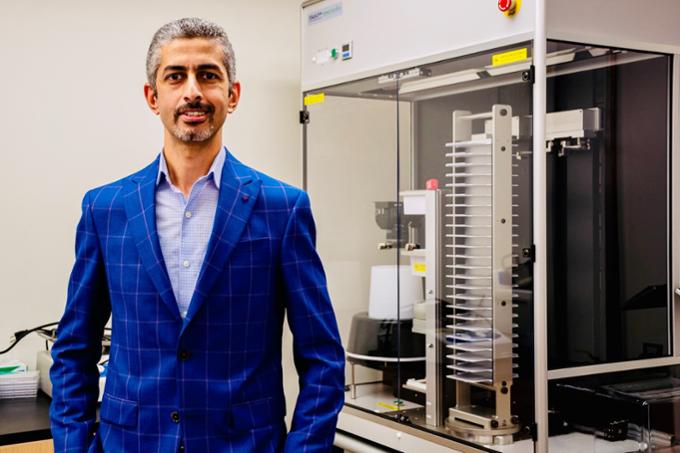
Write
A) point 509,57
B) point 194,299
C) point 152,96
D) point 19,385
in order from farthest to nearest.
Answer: point 19,385, point 509,57, point 152,96, point 194,299

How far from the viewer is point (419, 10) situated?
9.21ft

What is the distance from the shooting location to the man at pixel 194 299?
148cm

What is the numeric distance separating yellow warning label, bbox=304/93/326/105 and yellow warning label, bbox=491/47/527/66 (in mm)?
944

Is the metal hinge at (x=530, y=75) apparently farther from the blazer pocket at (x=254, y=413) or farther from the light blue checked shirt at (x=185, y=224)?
the blazer pocket at (x=254, y=413)

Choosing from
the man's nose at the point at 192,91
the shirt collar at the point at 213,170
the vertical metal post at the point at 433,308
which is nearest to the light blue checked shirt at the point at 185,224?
the shirt collar at the point at 213,170

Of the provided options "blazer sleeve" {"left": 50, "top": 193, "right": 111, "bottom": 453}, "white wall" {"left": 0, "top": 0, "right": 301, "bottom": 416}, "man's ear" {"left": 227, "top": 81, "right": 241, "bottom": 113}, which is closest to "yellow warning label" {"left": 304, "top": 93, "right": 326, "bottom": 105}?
"white wall" {"left": 0, "top": 0, "right": 301, "bottom": 416}

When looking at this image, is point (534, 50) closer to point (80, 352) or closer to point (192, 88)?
point (192, 88)

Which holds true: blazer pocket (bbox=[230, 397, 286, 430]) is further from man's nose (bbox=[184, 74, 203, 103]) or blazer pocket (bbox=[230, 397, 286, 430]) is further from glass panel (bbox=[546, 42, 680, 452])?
glass panel (bbox=[546, 42, 680, 452])

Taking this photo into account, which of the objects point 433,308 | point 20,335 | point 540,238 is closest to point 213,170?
point 540,238

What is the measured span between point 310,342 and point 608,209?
1.36 m

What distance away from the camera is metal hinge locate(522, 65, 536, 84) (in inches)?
93.2

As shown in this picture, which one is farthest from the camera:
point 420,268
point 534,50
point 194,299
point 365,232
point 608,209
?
point 365,232

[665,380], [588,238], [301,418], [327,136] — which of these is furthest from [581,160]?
[301,418]

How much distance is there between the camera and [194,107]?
151 cm
